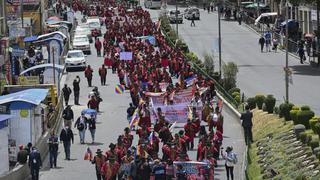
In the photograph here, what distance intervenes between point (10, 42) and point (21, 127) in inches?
1091

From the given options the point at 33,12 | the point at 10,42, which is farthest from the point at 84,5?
the point at 10,42

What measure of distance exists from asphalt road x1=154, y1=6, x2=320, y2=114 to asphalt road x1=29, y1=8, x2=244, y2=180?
519 cm

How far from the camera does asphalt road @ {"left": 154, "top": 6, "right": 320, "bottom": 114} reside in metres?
48.9

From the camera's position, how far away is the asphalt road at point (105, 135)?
103 feet

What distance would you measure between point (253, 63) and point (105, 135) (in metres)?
27.5

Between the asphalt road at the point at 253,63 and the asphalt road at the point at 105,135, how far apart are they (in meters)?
5.19

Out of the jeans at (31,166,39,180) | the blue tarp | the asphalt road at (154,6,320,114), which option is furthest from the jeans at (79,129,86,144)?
the asphalt road at (154,6,320,114)

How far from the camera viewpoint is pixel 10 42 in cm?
6062

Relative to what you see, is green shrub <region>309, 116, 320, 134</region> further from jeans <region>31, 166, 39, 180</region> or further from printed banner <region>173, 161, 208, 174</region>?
jeans <region>31, 166, 39, 180</region>

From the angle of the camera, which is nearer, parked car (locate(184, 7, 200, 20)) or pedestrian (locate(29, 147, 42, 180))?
pedestrian (locate(29, 147, 42, 180))

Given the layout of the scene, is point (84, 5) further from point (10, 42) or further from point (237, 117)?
point (237, 117)

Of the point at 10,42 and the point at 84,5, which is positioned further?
the point at 84,5

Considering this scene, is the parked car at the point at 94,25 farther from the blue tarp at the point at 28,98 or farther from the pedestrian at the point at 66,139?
the pedestrian at the point at 66,139

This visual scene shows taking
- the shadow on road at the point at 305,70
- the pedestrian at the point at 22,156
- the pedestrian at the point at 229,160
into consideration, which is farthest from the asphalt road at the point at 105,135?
the shadow on road at the point at 305,70
